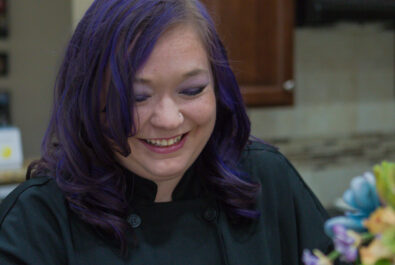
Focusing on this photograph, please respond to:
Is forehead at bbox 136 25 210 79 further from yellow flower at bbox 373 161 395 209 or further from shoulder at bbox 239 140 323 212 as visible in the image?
yellow flower at bbox 373 161 395 209

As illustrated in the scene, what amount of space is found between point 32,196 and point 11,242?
11cm

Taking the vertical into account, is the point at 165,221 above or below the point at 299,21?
below

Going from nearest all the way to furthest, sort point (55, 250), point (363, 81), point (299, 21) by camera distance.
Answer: point (55, 250) < point (299, 21) < point (363, 81)

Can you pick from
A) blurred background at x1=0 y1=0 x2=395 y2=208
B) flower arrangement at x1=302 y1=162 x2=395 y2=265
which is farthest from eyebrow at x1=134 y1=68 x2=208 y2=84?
blurred background at x1=0 y1=0 x2=395 y2=208

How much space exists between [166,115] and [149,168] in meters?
0.13

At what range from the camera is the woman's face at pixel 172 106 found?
0.88 m

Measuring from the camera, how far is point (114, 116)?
0.91m

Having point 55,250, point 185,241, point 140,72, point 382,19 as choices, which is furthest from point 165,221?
point 382,19

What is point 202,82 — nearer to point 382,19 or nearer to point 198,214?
point 198,214

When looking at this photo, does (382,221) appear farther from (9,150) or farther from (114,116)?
(9,150)

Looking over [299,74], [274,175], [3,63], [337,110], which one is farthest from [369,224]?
[3,63]

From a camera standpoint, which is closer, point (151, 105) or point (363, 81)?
point (151, 105)

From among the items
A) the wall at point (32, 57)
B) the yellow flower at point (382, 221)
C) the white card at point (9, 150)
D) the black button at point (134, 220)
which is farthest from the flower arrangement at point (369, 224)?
the wall at point (32, 57)

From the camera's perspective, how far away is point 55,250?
0.98m
